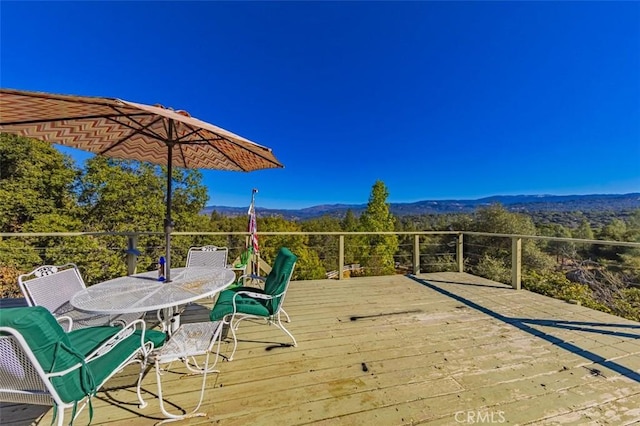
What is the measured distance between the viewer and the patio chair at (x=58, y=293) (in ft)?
6.56

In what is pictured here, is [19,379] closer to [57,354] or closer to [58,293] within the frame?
[57,354]

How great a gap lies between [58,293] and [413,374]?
300 centimetres

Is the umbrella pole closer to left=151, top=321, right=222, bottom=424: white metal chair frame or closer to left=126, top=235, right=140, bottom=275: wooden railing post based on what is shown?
left=151, top=321, right=222, bottom=424: white metal chair frame

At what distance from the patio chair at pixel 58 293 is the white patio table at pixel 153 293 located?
251mm

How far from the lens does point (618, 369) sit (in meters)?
2.17

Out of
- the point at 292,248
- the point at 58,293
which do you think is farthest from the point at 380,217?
the point at 58,293

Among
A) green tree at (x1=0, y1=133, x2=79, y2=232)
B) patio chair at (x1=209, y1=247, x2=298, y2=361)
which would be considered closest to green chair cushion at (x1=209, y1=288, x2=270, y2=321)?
patio chair at (x1=209, y1=247, x2=298, y2=361)

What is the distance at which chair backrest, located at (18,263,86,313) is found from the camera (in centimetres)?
195

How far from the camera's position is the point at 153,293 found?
6.56 ft

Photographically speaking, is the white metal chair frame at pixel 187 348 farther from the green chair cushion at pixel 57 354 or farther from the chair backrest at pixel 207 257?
the chair backrest at pixel 207 257

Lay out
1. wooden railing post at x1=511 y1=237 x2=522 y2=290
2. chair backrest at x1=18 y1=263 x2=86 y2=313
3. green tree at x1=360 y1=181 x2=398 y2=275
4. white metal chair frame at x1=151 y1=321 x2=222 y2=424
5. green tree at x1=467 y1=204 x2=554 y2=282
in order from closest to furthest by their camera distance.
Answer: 1. white metal chair frame at x1=151 y1=321 x2=222 y2=424
2. chair backrest at x1=18 y1=263 x2=86 y2=313
3. wooden railing post at x1=511 y1=237 x2=522 y2=290
4. green tree at x1=467 y1=204 x2=554 y2=282
5. green tree at x1=360 y1=181 x2=398 y2=275

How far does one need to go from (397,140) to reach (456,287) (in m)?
14.9

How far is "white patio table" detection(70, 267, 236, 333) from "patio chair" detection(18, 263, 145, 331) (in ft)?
0.82

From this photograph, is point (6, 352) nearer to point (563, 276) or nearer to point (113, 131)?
point (113, 131)
